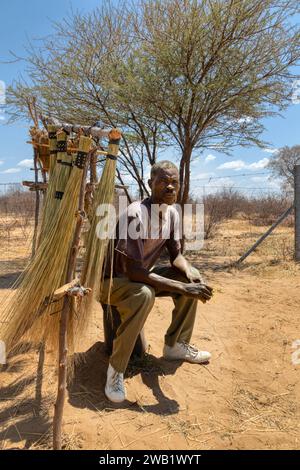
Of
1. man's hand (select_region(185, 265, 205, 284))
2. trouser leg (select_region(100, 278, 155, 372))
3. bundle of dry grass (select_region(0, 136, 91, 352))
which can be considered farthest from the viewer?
man's hand (select_region(185, 265, 205, 284))

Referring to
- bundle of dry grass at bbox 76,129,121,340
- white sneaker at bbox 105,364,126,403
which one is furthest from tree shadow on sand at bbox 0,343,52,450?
bundle of dry grass at bbox 76,129,121,340

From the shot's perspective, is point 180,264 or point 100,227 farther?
point 180,264

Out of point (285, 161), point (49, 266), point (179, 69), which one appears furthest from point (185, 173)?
point (285, 161)

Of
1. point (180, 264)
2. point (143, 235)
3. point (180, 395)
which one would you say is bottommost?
point (180, 395)

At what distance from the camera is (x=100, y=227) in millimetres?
2125

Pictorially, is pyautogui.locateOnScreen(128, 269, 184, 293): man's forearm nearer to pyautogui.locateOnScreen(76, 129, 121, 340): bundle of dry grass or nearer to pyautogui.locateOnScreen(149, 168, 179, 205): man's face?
pyautogui.locateOnScreen(76, 129, 121, 340): bundle of dry grass

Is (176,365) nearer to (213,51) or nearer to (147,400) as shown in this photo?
(147,400)

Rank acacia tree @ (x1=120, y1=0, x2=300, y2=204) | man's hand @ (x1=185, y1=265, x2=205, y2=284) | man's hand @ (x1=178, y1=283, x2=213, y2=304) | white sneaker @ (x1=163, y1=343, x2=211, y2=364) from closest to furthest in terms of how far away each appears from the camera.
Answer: man's hand @ (x1=178, y1=283, x2=213, y2=304) < man's hand @ (x1=185, y1=265, x2=205, y2=284) < white sneaker @ (x1=163, y1=343, x2=211, y2=364) < acacia tree @ (x1=120, y1=0, x2=300, y2=204)

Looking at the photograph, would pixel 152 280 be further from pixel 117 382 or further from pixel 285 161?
pixel 285 161

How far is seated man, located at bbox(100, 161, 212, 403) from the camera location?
7.63ft

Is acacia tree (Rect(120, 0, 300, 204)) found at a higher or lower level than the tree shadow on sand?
higher

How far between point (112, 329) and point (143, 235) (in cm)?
71

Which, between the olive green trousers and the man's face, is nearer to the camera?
the olive green trousers
